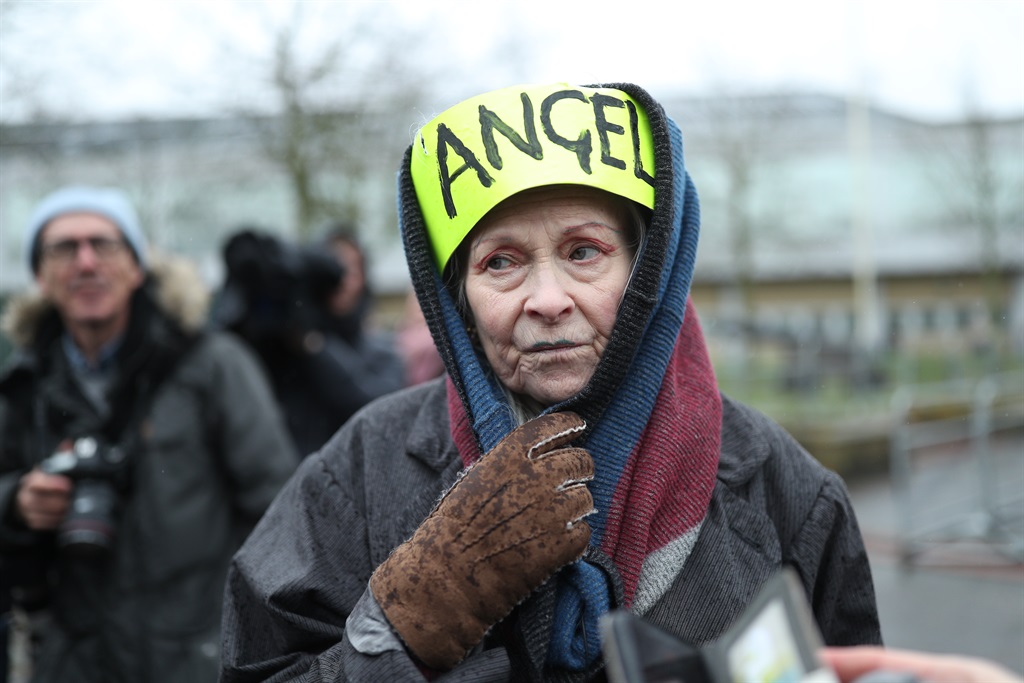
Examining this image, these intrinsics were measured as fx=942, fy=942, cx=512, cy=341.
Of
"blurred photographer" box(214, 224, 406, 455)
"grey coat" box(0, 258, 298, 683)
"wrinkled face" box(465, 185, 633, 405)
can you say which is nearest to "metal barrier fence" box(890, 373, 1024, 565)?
"blurred photographer" box(214, 224, 406, 455)

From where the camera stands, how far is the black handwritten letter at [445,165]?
1.62m

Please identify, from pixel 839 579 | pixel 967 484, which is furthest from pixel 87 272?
pixel 967 484

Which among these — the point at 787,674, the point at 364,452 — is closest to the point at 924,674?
the point at 787,674

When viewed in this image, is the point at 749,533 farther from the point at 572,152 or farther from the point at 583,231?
the point at 572,152

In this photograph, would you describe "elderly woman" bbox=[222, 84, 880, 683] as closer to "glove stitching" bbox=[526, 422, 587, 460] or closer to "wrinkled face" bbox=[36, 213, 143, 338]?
"glove stitching" bbox=[526, 422, 587, 460]

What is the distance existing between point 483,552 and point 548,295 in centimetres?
44

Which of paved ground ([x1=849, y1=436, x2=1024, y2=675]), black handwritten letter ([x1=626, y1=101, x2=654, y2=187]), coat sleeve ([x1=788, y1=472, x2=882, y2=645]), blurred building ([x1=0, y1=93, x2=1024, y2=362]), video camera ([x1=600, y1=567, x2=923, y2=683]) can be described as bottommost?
paved ground ([x1=849, y1=436, x2=1024, y2=675])

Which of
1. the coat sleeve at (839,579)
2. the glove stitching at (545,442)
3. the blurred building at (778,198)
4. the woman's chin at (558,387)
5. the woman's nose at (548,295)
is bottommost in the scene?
the coat sleeve at (839,579)

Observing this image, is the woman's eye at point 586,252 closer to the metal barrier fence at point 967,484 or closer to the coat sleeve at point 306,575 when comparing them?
the coat sleeve at point 306,575

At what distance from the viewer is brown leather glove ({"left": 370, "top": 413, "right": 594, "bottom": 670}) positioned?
1357mm

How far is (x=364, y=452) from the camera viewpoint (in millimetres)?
1814

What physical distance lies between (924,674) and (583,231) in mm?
854

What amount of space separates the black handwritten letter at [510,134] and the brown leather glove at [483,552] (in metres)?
0.50

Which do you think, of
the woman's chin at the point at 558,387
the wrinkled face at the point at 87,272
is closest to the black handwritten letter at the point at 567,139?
the woman's chin at the point at 558,387
